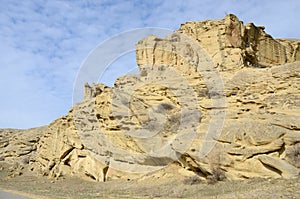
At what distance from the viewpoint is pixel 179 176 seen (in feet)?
59.7

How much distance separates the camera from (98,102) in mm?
28906

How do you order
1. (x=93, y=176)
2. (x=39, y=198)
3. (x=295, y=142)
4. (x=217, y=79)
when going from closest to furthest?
(x=295, y=142) → (x=39, y=198) → (x=217, y=79) → (x=93, y=176)

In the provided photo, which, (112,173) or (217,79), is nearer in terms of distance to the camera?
(217,79)

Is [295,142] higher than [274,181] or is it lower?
higher

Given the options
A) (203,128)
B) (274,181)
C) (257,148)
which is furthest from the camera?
(203,128)

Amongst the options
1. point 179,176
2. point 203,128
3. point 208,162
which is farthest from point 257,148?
point 179,176

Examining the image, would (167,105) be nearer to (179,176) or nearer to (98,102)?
(179,176)

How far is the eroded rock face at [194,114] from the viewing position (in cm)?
1405

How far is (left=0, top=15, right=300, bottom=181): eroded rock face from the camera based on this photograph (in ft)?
46.1

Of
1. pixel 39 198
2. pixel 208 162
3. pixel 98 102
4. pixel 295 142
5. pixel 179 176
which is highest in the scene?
pixel 98 102

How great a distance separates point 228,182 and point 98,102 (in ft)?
58.4

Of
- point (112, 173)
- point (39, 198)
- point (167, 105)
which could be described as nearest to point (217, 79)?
point (167, 105)

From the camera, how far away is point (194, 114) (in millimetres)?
19000

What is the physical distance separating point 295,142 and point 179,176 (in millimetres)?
7636
